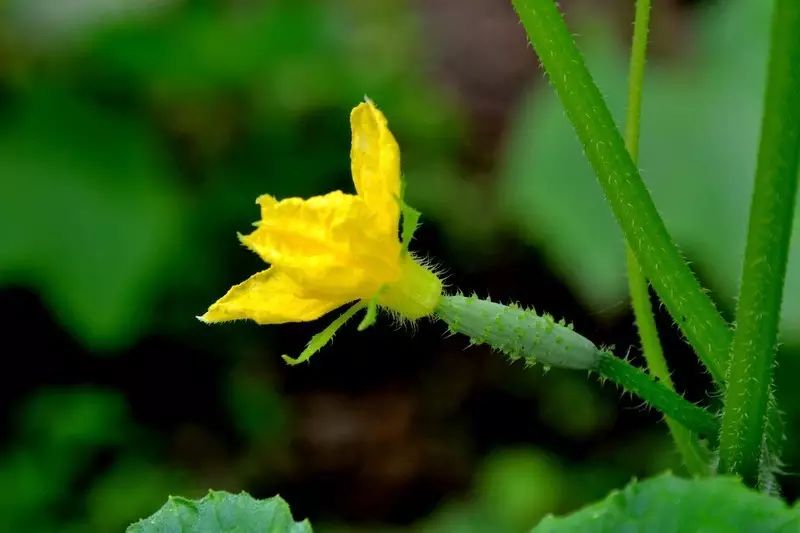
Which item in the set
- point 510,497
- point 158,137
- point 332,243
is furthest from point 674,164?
point 332,243

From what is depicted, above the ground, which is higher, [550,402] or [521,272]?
[521,272]

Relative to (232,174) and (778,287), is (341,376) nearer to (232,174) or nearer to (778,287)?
(232,174)

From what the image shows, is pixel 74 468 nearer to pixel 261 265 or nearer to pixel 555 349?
pixel 261 265

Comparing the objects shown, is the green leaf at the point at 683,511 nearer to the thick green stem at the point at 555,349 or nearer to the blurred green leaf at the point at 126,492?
the thick green stem at the point at 555,349

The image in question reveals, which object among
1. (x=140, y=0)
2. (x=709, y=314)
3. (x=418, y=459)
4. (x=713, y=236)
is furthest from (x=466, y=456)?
(x=709, y=314)

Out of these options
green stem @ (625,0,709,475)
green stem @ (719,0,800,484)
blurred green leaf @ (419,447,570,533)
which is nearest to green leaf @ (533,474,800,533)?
green stem @ (719,0,800,484)

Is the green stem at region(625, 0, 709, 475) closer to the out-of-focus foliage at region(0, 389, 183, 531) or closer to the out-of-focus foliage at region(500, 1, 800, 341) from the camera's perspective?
the out-of-focus foliage at region(500, 1, 800, 341)

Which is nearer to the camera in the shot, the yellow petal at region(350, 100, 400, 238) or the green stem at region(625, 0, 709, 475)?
the yellow petal at region(350, 100, 400, 238)
